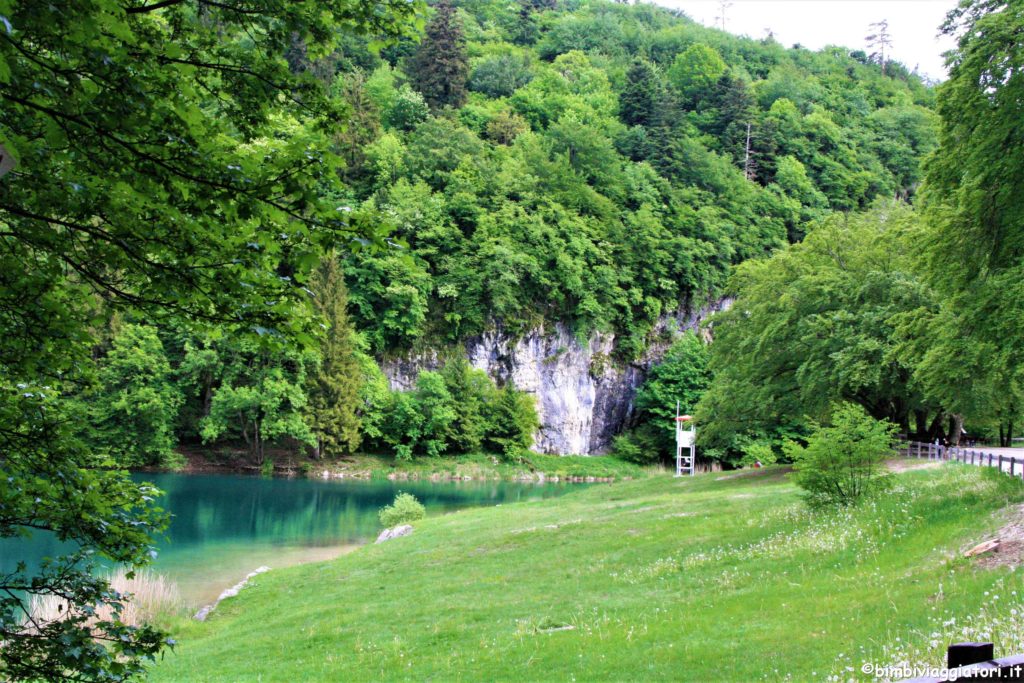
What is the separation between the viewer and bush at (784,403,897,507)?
17781 millimetres

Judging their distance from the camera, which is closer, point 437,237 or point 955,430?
point 955,430

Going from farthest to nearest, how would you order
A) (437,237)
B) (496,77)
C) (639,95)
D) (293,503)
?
(639,95) → (496,77) → (437,237) → (293,503)

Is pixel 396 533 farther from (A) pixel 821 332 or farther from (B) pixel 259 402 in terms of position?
(B) pixel 259 402

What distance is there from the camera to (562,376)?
66.6 metres

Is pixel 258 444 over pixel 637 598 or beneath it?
over

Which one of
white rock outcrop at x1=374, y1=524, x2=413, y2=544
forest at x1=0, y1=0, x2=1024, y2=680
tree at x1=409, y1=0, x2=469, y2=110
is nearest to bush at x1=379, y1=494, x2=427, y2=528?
white rock outcrop at x1=374, y1=524, x2=413, y2=544

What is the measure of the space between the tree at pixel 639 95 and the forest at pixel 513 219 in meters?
0.27

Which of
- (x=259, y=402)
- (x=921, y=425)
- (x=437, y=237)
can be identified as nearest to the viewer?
(x=921, y=425)

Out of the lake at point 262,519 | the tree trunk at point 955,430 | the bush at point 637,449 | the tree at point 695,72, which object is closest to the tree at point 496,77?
the tree at point 695,72

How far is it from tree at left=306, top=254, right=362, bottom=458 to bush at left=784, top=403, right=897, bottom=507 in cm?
3926

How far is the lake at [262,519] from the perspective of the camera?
22.8 meters

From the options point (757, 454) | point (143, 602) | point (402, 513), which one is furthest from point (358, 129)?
point (143, 602)

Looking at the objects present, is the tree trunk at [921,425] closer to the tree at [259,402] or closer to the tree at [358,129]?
the tree at [259,402]

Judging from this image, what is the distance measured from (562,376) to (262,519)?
37.4m
